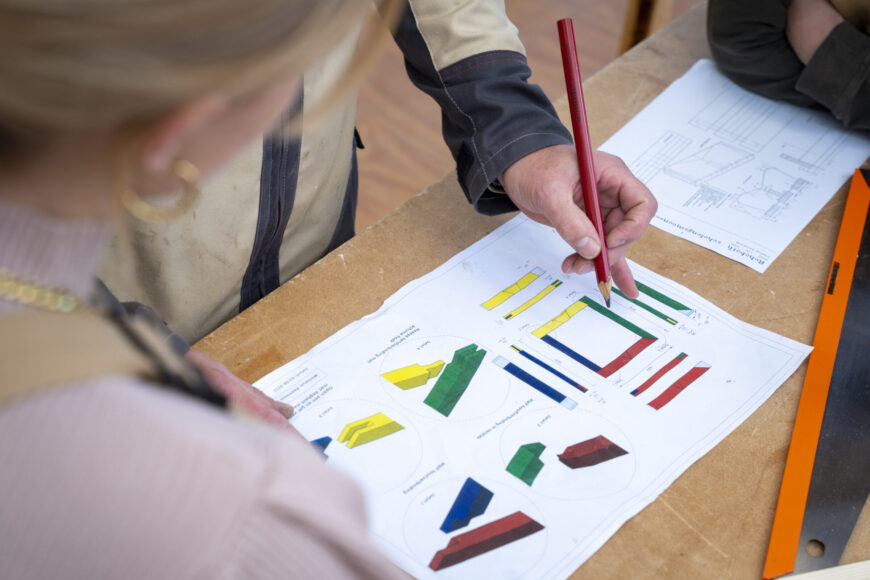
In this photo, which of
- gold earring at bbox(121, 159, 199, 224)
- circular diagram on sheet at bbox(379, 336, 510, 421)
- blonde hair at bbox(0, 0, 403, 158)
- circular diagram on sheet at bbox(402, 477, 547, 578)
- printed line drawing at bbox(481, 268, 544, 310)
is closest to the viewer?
blonde hair at bbox(0, 0, 403, 158)

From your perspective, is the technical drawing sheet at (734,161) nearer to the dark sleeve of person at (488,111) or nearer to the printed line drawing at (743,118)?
the printed line drawing at (743,118)

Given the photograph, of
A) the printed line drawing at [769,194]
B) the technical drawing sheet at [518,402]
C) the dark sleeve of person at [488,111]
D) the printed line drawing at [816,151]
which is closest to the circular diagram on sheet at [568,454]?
the technical drawing sheet at [518,402]

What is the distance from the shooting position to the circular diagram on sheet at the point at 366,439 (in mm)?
626

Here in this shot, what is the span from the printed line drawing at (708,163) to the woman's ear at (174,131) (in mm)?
733

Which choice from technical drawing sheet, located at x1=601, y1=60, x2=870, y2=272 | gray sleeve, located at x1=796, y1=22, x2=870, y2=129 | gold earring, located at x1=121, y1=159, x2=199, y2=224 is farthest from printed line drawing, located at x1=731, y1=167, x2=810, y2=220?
gold earring, located at x1=121, y1=159, x2=199, y2=224

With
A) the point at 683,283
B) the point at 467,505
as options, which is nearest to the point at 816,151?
the point at 683,283

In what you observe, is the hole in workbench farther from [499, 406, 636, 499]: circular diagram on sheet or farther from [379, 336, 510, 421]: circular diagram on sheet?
[379, 336, 510, 421]: circular diagram on sheet

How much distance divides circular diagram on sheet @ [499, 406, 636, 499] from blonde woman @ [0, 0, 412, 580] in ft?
0.97

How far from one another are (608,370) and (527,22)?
207 cm

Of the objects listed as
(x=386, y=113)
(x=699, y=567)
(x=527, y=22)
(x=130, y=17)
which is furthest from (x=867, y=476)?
(x=527, y=22)

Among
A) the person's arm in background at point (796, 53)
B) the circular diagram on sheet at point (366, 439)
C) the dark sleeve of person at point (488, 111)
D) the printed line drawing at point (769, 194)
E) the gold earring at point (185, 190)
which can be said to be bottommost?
the printed line drawing at point (769, 194)

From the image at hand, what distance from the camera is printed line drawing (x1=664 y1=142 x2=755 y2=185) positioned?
3.19 ft

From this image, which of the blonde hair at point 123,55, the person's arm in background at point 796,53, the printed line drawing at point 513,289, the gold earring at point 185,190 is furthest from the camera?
the person's arm in background at point 796,53

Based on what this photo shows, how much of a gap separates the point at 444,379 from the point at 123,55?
46cm
